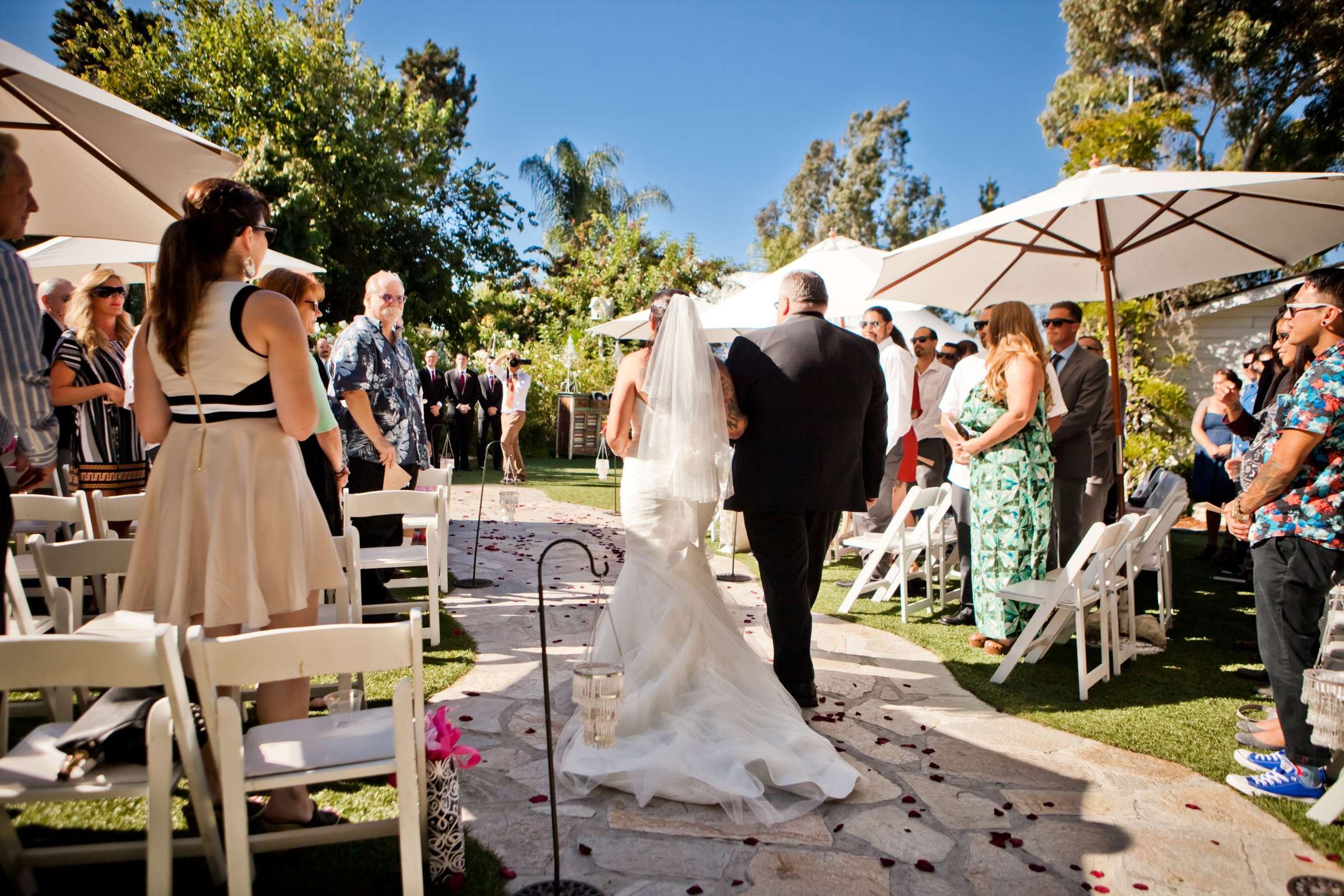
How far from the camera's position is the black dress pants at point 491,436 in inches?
655

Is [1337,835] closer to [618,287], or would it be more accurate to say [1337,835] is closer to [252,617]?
[252,617]

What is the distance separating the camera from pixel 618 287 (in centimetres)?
2767

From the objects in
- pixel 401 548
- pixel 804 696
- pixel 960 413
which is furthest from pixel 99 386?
pixel 960 413

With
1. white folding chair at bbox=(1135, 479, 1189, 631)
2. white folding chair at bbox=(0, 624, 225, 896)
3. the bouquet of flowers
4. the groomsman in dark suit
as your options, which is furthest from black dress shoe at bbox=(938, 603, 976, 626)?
the groomsman in dark suit

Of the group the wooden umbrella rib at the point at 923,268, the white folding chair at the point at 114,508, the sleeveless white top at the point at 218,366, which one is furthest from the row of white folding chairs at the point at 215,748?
the wooden umbrella rib at the point at 923,268

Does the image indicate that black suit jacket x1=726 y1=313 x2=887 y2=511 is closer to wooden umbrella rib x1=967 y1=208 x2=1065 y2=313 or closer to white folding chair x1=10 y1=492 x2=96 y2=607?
wooden umbrella rib x1=967 y1=208 x2=1065 y2=313

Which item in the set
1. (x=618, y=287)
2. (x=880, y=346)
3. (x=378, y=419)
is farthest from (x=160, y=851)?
(x=618, y=287)

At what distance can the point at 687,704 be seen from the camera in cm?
377

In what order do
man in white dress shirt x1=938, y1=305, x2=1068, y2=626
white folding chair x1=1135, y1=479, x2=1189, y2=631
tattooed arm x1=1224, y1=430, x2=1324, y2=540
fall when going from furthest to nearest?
man in white dress shirt x1=938, y1=305, x2=1068, y2=626
white folding chair x1=1135, y1=479, x2=1189, y2=631
tattooed arm x1=1224, y1=430, x2=1324, y2=540

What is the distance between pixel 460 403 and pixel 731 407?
41.9 ft

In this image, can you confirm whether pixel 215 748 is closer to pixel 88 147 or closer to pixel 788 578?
pixel 788 578

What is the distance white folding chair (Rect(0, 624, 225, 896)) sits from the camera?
7.04ft

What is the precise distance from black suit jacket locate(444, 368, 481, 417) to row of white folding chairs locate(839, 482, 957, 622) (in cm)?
1081

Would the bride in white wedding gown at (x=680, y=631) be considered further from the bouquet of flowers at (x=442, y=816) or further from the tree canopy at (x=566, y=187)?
the tree canopy at (x=566, y=187)
